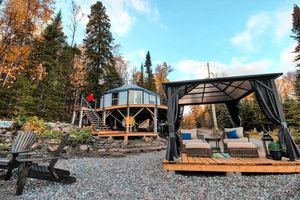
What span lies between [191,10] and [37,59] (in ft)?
43.3

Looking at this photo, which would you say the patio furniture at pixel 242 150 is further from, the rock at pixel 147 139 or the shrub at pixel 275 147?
the rock at pixel 147 139

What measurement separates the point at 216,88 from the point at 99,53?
50.9 ft

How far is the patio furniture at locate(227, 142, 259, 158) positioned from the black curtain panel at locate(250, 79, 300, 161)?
2.34 feet

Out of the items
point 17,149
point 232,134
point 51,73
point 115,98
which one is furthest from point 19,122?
point 232,134

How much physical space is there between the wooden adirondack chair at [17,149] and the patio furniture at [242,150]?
16.9 ft

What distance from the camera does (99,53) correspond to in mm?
19578

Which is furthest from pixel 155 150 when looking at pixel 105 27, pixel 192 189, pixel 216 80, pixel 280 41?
pixel 105 27

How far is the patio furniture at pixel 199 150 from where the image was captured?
208 inches

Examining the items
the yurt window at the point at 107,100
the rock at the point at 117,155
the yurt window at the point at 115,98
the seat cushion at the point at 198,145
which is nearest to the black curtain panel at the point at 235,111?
the seat cushion at the point at 198,145

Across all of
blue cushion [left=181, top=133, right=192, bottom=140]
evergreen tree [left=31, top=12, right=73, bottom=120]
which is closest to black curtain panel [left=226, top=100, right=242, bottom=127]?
blue cushion [left=181, top=133, right=192, bottom=140]

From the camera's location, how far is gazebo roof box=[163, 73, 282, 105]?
5.16 meters

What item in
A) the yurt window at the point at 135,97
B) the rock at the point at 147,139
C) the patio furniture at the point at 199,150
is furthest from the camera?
the yurt window at the point at 135,97

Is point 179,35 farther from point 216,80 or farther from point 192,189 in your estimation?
point 192,189

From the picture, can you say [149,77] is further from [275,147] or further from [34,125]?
[275,147]
